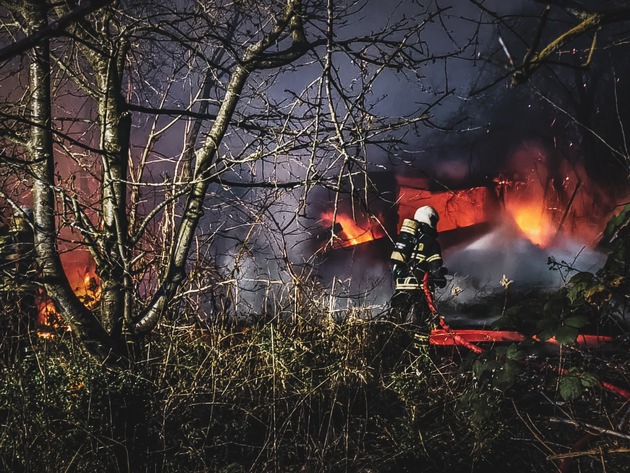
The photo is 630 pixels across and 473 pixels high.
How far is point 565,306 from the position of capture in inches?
118

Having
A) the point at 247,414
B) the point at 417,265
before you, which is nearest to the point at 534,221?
the point at 417,265

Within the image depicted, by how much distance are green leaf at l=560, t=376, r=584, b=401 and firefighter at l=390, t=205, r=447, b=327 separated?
3.99m

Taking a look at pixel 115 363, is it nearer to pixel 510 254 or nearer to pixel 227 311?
pixel 227 311

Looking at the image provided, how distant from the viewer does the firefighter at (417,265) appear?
7.23 metres

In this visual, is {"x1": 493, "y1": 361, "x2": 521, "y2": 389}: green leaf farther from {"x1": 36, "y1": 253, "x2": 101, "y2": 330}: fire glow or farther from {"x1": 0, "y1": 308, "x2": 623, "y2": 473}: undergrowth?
{"x1": 36, "y1": 253, "x2": 101, "y2": 330}: fire glow

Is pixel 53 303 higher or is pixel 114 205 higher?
pixel 114 205

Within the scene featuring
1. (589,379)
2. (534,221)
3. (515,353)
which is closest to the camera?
(589,379)

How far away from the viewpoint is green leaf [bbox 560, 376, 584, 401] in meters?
2.83

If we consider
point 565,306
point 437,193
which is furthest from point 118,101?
point 437,193

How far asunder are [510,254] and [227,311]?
10.5m

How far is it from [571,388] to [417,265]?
15.2 feet

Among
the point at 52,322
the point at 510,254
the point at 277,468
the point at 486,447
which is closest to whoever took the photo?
the point at 277,468

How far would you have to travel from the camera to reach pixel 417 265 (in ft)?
24.7

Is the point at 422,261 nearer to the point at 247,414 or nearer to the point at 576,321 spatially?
the point at 247,414
